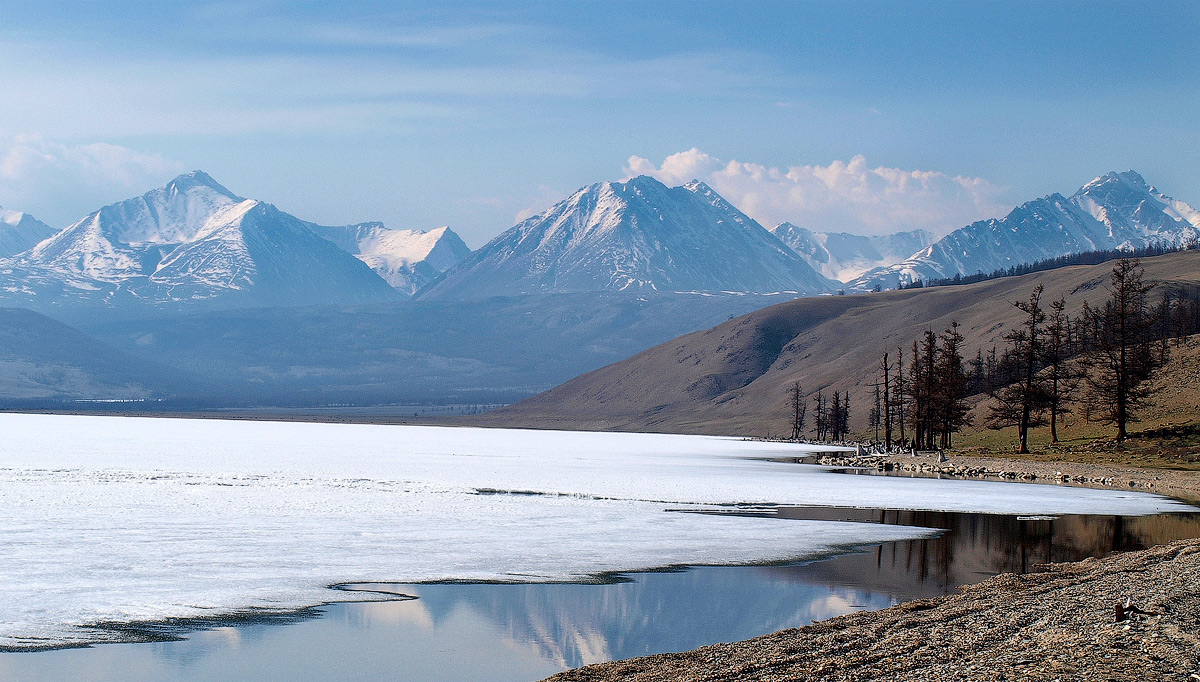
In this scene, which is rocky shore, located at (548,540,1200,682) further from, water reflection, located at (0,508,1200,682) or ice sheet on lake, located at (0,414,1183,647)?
ice sheet on lake, located at (0,414,1183,647)

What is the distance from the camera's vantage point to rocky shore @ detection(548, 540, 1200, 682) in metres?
15.5

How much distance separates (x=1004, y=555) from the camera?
32.5m

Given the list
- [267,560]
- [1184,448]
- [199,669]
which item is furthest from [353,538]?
[1184,448]

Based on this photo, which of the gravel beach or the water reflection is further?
the water reflection

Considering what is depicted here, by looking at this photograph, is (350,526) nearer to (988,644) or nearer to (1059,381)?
(988,644)

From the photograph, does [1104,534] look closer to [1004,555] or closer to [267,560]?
[1004,555]

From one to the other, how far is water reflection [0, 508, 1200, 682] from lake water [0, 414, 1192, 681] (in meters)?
0.08

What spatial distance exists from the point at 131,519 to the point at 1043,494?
42220mm

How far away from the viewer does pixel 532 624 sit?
910 inches

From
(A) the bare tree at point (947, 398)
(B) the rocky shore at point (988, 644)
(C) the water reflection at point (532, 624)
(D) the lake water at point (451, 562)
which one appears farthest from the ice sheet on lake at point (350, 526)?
(A) the bare tree at point (947, 398)

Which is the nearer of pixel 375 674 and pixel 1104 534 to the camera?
pixel 375 674

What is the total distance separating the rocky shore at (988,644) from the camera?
51.0 feet

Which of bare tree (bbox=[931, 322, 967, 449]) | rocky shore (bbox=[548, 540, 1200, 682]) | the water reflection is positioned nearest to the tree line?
bare tree (bbox=[931, 322, 967, 449])

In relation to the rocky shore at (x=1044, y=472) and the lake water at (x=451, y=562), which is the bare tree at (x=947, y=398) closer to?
the rocky shore at (x=1044, y=472)
